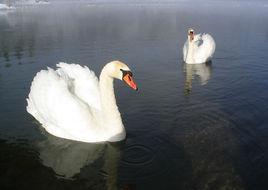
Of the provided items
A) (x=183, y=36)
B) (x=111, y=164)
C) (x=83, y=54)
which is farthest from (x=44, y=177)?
(x=183, y=36)

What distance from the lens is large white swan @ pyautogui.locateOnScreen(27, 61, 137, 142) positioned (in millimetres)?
9805

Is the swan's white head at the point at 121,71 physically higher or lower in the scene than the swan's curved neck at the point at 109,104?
higher

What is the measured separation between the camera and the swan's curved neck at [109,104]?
9758 millimetres

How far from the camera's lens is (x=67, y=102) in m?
9.95

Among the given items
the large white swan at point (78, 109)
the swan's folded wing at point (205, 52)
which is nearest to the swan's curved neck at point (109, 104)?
the large white swan at point (78, 109)

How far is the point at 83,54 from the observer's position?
21172 millimetres

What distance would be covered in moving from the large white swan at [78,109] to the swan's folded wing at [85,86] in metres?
0.06

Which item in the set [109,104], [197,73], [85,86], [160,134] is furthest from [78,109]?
[197,73]

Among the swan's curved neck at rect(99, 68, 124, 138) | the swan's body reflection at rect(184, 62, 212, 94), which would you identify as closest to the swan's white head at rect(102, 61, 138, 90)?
the swan's curved neck at rect(99, 68, 124, 138)

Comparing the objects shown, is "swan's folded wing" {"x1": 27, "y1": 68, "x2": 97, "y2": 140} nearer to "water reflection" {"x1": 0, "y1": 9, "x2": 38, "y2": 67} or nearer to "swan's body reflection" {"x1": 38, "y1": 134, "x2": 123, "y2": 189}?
"swan's body reflection" {"x1": 38, "y1": 134, "x2": 123, "y2": 189}

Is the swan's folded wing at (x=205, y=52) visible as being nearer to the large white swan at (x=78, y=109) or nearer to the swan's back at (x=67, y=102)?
the swan's back at (x=67, y=102)

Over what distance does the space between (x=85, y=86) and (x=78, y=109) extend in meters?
1.47

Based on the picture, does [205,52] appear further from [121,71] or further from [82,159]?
[82,159]

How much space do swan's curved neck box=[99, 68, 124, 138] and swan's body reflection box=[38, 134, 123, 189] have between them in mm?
517
